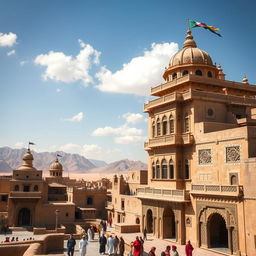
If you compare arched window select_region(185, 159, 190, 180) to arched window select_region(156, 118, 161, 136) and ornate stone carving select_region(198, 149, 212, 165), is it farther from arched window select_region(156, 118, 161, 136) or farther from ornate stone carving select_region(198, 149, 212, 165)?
arched window select_region(156, 118, 161, 136)

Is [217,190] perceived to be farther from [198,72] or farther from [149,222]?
[198,72]

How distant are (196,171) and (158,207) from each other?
5.71m

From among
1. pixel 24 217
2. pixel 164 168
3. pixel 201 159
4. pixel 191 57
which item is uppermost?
pixel 191 57

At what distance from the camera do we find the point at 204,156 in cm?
2653

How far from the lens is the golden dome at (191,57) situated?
33.4 meters

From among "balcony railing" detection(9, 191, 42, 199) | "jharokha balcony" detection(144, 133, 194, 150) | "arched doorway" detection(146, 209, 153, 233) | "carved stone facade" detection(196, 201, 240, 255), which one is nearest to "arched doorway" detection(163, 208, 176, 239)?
"arched doorway" detection(146, 209, 153, 233)

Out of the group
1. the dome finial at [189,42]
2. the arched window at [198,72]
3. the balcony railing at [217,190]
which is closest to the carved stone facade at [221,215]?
the balcony railing at [217,190]

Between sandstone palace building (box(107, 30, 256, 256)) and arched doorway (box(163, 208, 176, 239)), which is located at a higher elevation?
sandstone palace building (box(107, 30, 256, 256))

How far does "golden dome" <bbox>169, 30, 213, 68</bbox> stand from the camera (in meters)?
33.4

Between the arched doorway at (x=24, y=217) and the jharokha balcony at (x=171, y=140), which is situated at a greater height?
the jharokha balcony at (x=171, y=140)

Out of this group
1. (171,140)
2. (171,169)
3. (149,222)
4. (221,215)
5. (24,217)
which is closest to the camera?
(221,215)

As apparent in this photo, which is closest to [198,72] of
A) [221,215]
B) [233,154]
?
[233,154]

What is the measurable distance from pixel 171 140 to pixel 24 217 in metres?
27.6

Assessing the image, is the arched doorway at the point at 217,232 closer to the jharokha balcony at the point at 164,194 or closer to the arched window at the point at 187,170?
the jharokha balcony at the point at 164,194
